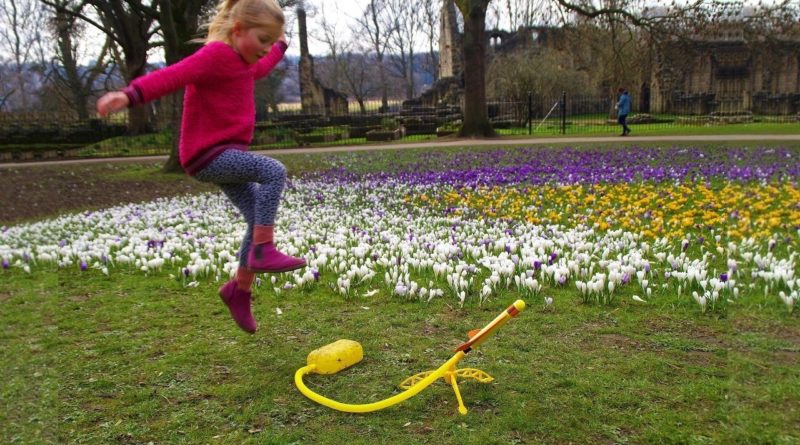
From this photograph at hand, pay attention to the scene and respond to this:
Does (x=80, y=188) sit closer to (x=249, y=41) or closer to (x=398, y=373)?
(x=249, y=41)

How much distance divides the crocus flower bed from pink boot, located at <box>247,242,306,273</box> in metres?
1.61

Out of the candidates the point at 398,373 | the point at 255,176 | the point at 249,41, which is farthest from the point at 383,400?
the point at 249,41

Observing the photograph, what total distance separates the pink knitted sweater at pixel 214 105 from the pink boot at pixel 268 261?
1.97ft

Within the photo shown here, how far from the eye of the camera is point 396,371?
11.9 ft

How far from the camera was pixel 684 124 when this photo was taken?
35750mm

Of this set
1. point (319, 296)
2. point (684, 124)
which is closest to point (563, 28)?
point (684, 124)

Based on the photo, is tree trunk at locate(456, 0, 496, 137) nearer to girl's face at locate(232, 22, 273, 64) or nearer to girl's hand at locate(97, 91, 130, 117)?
girl's face at locate(232, 22, 273, 64)

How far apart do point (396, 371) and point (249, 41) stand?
2.14 meters

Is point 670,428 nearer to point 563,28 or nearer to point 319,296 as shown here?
point 319,296

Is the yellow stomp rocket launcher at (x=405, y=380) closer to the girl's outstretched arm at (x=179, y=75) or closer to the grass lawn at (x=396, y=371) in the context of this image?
the grass lawn at (x=396, y=371)

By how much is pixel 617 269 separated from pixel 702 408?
7.41 ft

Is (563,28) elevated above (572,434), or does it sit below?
above

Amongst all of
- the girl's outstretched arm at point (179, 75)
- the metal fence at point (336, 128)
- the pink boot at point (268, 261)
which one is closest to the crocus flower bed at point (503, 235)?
the pink boot at point (268, 261)

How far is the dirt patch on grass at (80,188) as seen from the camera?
1285 centimetres
